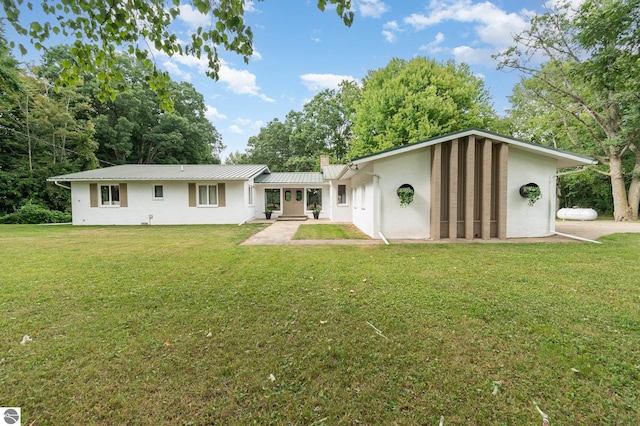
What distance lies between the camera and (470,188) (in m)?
8.88

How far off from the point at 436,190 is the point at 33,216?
2107cm

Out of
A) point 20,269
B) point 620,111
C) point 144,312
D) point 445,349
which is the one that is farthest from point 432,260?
point 620,111

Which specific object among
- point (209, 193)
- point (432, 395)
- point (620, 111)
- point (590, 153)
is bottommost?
point (432, 395)

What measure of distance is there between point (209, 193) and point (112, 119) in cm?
1862

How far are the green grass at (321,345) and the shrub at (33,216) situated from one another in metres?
14.2

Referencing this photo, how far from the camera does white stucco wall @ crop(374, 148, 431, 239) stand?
9.23 metres

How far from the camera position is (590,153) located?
61.2ft

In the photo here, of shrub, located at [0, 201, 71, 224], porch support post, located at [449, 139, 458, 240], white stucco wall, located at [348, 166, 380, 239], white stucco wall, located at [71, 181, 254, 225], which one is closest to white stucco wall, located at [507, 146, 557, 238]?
porch support post, located at [449, 139, 458, 240]

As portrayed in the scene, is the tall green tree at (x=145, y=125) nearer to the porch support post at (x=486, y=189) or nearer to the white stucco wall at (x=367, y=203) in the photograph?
the white stucco wall at (x=367, y=203)

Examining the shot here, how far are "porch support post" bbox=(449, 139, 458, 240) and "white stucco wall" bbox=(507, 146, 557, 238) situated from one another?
211cm

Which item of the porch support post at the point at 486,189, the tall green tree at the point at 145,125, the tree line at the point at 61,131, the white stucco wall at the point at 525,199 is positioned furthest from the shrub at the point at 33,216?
the white stucco wall at the point at 525,199

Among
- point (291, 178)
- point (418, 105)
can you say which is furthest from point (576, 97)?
point (291, 178)

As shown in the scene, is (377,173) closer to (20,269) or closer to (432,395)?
(432,395)

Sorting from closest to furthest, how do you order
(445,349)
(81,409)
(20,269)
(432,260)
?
(81,409) → (445,349) → (20,269) → (432,260)
